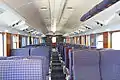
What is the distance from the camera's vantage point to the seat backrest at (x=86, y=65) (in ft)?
12.8

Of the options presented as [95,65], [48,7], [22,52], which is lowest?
[95,65]

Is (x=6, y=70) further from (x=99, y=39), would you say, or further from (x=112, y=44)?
(x=99, y=39)

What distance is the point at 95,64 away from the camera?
3955 mm

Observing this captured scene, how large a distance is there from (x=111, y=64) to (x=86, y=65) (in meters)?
0.46

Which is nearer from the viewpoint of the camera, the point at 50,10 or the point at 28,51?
the point at 28,51

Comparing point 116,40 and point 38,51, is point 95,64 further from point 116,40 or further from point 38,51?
point 116,40

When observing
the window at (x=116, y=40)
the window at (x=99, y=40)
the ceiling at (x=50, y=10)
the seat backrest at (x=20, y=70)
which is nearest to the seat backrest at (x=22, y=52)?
the ceiling at (x=50, y=10)

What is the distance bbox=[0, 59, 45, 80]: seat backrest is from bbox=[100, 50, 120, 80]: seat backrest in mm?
1632

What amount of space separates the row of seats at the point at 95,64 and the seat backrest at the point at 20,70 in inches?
52.2

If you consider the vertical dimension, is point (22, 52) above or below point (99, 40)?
below

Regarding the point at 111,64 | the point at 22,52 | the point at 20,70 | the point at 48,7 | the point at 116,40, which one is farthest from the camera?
the point at 116,40

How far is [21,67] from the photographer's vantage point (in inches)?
106

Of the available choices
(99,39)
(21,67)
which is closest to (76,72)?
(21,67)

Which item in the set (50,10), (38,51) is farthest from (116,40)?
(38,51)
